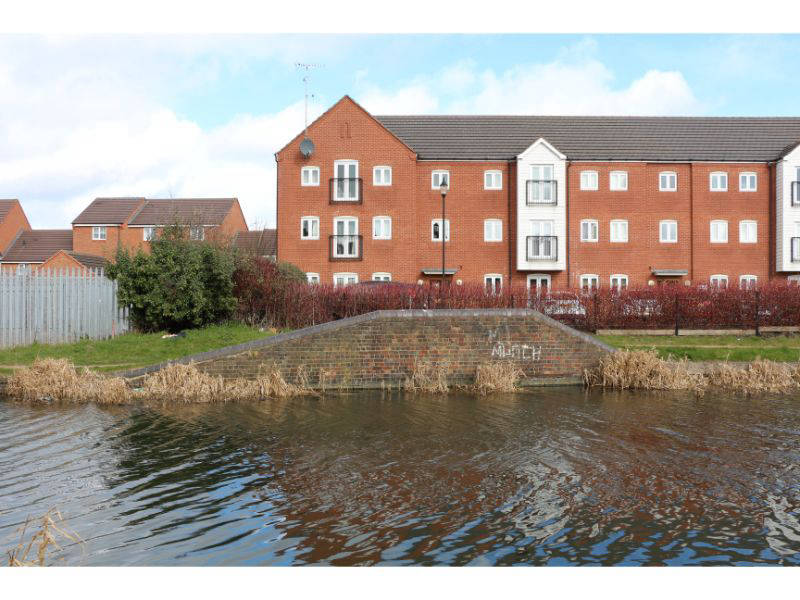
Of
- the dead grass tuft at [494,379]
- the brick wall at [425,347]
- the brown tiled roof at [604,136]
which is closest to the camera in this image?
the dead grass tuft at [494,379]

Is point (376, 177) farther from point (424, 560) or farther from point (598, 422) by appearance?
point (424, 560)

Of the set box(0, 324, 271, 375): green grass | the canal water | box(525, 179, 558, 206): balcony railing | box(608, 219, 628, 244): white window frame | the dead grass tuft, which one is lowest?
the canal water

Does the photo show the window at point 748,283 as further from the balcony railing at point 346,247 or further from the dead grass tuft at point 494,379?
the balcony railing at point 346,247

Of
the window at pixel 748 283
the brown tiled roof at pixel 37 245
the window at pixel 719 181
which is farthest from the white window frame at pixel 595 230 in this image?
the brown tiled roof at pixel 37 245

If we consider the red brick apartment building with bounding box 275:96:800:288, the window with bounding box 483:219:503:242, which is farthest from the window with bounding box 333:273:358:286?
the window with bounding box 483:219:503:242

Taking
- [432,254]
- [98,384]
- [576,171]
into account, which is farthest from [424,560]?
[576,171]

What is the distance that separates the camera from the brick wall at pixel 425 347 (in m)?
16.5

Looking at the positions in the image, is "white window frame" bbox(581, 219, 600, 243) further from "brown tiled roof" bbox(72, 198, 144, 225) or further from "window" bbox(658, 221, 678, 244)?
"brown tiled roof" bbox(72, 198, 144, 225)

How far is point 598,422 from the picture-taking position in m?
12.1

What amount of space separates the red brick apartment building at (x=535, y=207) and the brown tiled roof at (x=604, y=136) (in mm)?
153

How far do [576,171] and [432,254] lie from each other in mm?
9486

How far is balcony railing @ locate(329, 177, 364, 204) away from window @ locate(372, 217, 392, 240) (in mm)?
1483

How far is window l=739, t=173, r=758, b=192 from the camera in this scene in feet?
129

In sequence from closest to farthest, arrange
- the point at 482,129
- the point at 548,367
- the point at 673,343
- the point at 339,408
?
the point at 339,408
the point at 548,367
the point at 673,343
the point at 482,129
